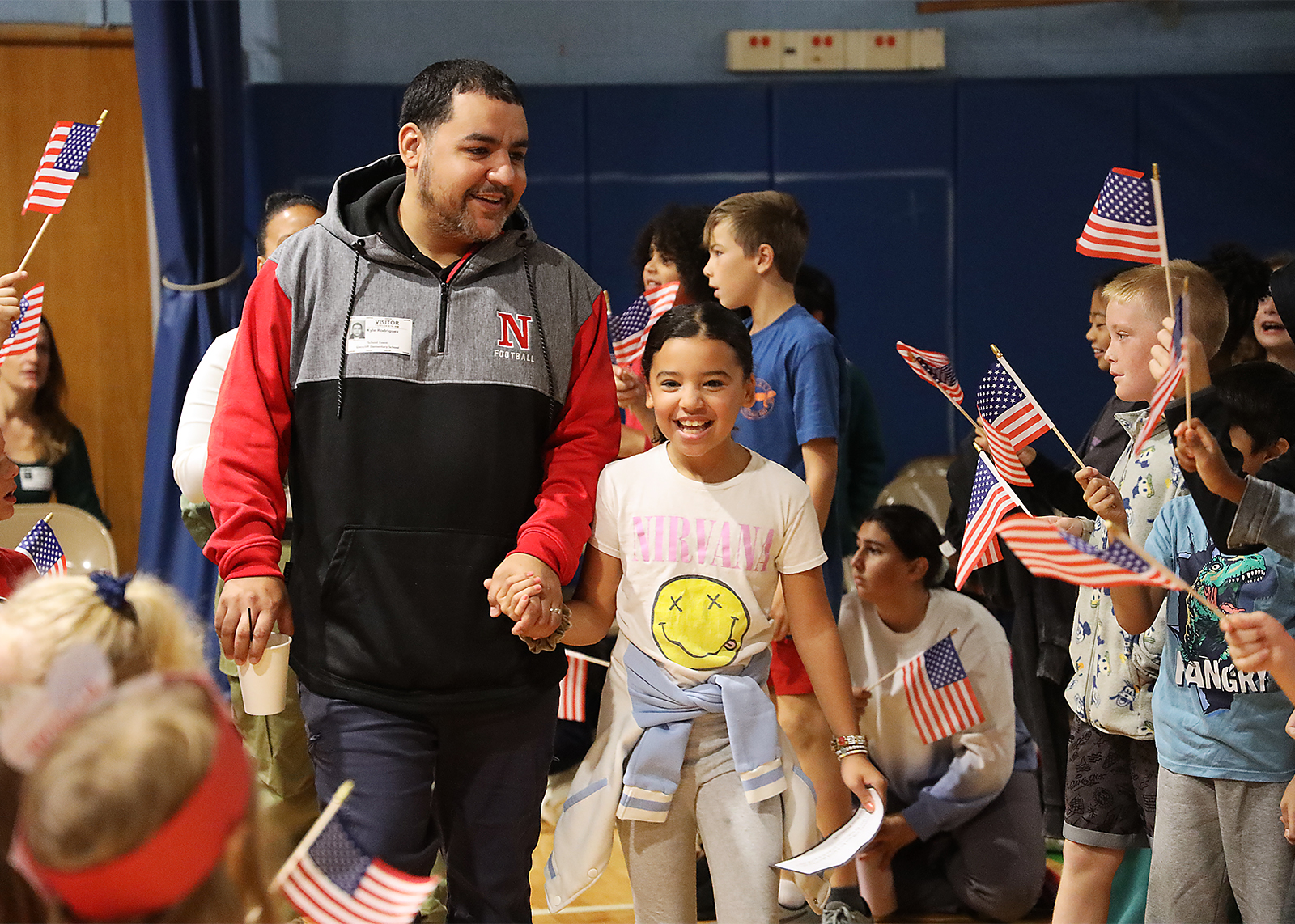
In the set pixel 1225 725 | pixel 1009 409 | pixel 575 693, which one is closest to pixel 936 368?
pixel 1009 409

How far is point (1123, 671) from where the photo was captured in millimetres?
2430

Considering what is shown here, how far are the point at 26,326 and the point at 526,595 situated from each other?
5.54ft

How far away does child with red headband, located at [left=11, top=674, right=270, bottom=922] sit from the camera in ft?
3.86

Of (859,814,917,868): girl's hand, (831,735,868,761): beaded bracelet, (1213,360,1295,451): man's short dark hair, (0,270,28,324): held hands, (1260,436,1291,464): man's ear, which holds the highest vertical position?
(0,270,28,324): held hands

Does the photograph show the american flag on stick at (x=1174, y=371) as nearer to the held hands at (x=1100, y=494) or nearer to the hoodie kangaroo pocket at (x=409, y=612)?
the held hands at (x=1100, y=494)

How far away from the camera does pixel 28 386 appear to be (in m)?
4.50

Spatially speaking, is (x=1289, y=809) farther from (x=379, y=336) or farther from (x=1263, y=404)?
(x=379, y=336)

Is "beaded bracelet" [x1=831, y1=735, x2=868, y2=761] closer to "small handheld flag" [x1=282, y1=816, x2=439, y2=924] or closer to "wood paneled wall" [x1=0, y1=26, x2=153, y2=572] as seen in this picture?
"small handheld flag" [x1=282, y1=816, x2=439, y2=924]

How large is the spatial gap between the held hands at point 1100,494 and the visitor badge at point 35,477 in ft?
12.0

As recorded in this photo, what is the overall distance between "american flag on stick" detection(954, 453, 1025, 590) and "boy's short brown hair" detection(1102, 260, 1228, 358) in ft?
1.51

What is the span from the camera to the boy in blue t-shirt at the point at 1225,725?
2148 millimetres

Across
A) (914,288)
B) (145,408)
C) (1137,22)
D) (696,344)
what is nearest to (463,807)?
(696,344)

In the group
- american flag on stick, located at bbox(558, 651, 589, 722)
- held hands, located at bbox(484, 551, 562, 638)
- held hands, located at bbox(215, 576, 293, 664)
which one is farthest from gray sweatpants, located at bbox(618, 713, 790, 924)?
american flag on stick, located at bbox(558, 651, 589, 722)

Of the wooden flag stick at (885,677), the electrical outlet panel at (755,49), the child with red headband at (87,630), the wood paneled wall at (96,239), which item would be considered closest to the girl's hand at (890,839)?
the wooden flag stick at (885,677)
